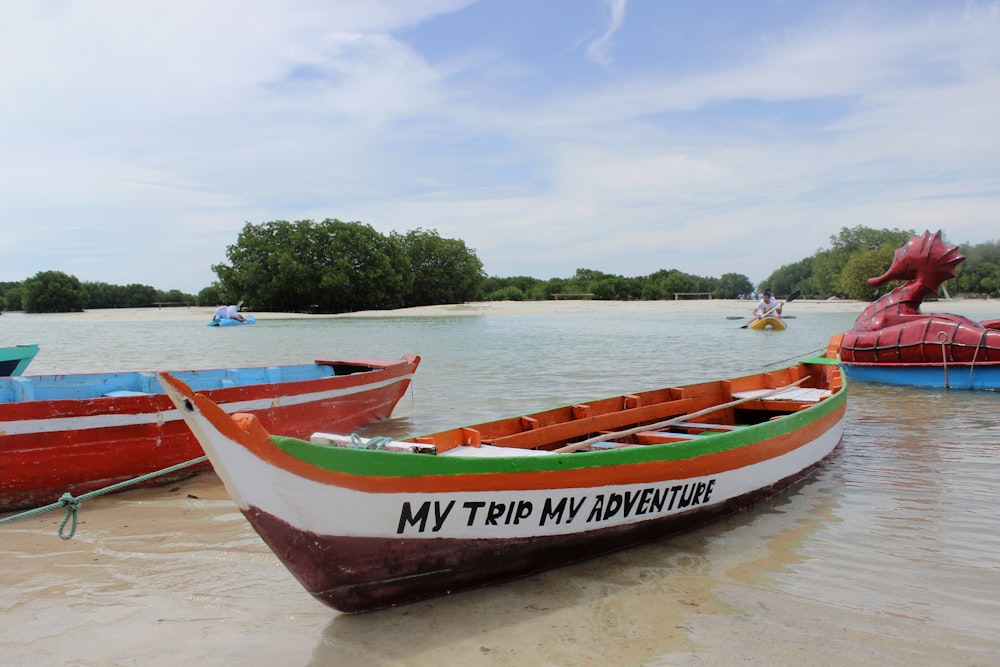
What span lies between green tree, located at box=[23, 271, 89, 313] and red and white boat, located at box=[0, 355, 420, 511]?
106504mm

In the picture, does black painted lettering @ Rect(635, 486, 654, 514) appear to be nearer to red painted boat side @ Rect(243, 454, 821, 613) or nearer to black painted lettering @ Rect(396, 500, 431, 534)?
red painted boat side @ Rect(243, 454, 821, 613)

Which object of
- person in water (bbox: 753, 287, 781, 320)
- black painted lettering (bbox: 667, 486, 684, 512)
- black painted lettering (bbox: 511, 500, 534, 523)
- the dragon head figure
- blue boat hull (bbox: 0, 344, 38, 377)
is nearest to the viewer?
black painted lettering (bbox: 511, 500, 534, 523)

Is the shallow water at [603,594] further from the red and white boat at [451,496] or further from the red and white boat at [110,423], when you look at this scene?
the red and white boat at [110,423]

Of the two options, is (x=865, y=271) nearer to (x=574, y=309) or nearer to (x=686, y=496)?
(x=574, y=309)

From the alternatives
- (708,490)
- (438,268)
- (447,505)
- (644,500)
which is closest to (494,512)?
(447,505)

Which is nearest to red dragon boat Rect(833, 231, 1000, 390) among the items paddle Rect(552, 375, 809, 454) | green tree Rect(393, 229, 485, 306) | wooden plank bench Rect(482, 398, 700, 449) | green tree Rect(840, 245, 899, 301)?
paddle Rect(552, 375, 809, 454)

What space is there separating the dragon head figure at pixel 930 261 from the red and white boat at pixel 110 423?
40.9 ft

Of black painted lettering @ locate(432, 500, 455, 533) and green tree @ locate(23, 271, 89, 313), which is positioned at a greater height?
green tree @ locate(23, 271, 89, 313)

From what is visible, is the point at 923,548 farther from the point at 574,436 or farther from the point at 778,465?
the point at 574,436

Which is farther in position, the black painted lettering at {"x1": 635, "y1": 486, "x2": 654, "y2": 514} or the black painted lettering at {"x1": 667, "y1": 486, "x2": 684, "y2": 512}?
the black painted lettering at {"x1": 667, "y1": 486, "x2": 684, "y2": 512}

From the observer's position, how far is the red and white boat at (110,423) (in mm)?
6715

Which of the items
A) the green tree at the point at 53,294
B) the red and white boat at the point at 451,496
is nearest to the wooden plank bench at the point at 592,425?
the red and white boat at the point at 451,496

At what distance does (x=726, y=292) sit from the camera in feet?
344

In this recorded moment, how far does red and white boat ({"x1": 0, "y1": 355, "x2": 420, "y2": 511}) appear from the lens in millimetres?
6715
